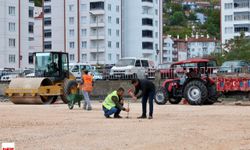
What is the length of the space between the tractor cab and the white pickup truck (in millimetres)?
12239

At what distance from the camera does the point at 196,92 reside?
33.0 metres

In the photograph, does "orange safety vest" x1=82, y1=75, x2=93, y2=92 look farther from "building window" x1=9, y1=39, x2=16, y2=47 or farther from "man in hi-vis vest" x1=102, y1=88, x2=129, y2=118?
"building window" x1=9, y1=39, x2=16, y2=47

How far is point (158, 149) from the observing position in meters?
14.4

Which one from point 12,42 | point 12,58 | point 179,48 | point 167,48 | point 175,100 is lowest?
point 175,100

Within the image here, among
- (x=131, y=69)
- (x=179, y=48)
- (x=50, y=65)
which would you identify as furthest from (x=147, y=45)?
(x=50, y=65)

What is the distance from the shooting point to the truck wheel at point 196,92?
3275cm

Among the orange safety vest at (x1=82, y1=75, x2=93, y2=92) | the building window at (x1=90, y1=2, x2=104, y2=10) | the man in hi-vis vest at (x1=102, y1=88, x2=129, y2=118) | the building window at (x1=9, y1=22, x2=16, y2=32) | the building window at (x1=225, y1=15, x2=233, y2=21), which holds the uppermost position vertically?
the building window at (x1=90, y1=2, x2=104, y2=10)

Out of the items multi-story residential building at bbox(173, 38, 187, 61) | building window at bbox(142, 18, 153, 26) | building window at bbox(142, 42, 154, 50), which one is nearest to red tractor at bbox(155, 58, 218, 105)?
building window at bbox(142, 42, 154, 50)

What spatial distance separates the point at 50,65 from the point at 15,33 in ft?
200

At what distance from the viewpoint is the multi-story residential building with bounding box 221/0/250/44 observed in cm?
12138

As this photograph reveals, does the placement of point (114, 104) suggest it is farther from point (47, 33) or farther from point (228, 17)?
point (228, 17)

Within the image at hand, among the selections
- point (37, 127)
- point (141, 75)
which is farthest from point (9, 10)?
Answer: point (37, 127)

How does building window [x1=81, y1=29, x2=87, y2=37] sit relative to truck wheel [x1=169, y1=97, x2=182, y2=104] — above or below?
above

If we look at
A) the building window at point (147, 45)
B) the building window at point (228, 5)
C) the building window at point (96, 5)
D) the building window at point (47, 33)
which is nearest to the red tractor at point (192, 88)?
the building window at point (96, 5)
